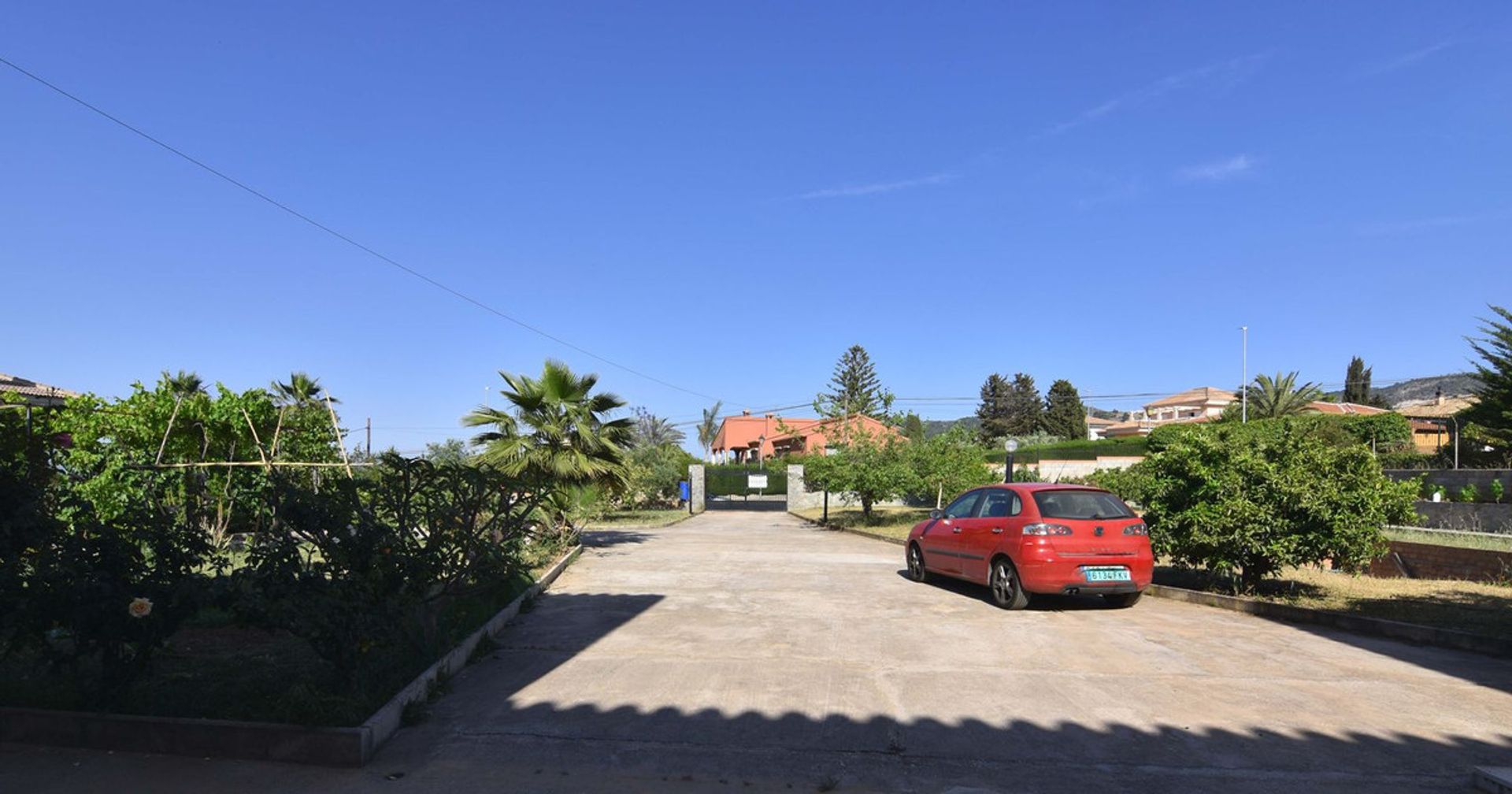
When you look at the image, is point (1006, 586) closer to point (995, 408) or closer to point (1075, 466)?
point (1075, 466)

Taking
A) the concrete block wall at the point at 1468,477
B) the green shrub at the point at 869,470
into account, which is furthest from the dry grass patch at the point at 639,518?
the concrete block wall at the point at 1468,477

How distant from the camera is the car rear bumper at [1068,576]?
9398 millimetres

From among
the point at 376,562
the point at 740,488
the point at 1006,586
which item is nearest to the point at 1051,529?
the point at 1006,586

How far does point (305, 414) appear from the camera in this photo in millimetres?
17531

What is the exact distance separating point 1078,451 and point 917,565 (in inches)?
1412

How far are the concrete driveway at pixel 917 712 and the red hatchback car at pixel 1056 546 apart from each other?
0.39 meters

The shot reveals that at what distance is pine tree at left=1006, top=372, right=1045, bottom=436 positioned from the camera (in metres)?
85.6

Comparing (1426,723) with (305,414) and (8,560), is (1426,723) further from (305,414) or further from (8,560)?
(305,414)

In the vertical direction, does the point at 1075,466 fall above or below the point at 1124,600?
above

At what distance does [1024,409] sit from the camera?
88938 millimetres

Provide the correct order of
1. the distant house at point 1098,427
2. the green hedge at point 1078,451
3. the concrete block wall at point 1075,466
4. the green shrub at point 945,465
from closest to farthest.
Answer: the green shrub at point 945,465
the concrete block wall at point 1075,466
the green hedge at point 1078,451
the distant house at point 1098,427

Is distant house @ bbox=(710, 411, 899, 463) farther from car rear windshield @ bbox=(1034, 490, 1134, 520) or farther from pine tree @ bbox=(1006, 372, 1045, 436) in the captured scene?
car rear windshield @ bbox=(1034, 490, 1134, 520)

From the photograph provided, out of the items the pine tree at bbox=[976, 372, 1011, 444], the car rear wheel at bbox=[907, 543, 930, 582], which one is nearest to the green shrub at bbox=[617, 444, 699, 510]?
the car rear wheel at bbox=[907, 543, 930, 582]

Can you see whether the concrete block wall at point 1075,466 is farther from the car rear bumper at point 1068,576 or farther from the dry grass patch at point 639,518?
the car rear bumper at point 1068,576
